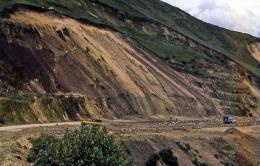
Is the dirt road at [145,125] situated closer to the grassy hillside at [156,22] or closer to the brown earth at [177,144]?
the brown earth at [177,144]

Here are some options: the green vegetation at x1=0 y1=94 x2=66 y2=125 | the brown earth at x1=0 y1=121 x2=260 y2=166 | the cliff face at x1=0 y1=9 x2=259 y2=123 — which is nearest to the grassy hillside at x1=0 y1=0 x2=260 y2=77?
the cliff face at x1=0 y1=9 x2=259 y2=123

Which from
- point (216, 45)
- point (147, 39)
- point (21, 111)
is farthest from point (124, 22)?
point (21, 111)

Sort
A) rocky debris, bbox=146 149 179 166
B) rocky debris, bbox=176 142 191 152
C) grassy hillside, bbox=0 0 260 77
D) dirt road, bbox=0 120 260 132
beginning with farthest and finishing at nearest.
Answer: grassy hillside, bbox=0 0 260 77
rocky debris, bbox=176 142 191 152
dirt road, bbox=0 120 260 132
rocky debris, bbox=146 149 179 166

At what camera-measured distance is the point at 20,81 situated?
67.3 metres

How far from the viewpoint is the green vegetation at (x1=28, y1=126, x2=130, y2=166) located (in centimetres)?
3434

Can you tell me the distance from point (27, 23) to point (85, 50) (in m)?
8.58

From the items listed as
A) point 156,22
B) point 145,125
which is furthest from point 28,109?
point 156,22

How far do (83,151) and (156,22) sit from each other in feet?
275

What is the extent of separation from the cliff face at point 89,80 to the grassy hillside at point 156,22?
2865 mm

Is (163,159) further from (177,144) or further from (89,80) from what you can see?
(89,80)

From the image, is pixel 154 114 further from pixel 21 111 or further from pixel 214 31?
pixel 214 31

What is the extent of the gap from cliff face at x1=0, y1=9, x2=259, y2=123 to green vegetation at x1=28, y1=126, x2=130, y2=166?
22514 mm

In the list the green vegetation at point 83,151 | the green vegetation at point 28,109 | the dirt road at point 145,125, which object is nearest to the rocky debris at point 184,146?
the dirt road at point 145,125

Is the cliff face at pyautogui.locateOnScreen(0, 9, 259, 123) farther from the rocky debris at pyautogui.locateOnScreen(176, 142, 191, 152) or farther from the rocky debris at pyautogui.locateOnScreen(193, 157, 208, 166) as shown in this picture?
the rocky debris at pyautogui.locateOnScreen(193, 157, 208, 166)
